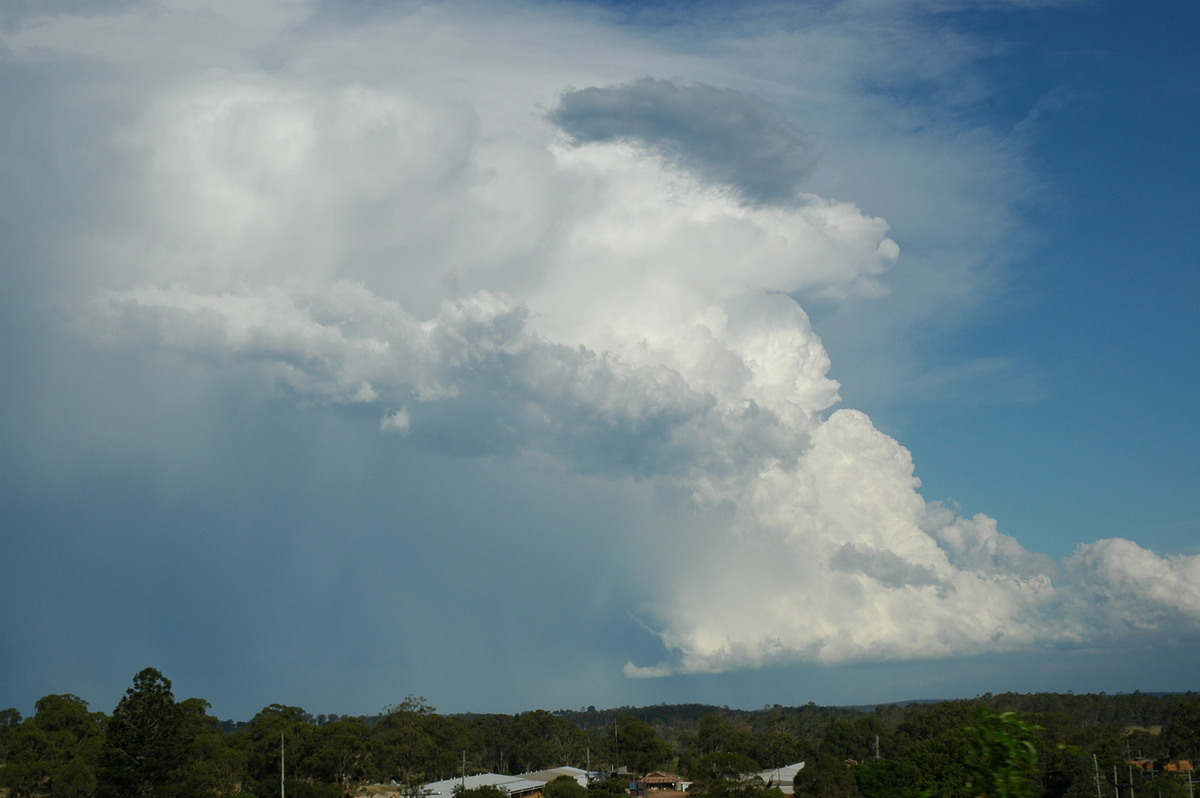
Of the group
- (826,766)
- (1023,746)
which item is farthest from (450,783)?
(1023,746)

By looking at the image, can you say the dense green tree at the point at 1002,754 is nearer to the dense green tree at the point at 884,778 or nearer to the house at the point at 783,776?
the dense green tree at the point at 884,778

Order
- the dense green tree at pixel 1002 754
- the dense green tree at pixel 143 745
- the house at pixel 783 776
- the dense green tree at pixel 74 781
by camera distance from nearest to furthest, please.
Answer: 1. the dense green tree at pixel 1002 754
2. the dense green tree at pixel 143 745
3. the dense green tree at pixel 74 781
4. the house at pixel 783 776

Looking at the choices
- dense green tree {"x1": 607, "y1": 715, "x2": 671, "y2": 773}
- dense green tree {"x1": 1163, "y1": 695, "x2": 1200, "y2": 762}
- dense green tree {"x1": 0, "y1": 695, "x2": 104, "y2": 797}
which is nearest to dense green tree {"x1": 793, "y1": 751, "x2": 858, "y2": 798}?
dense green tree {"x1": 607, "y1": 715, "x2": 671, "y2": 773}

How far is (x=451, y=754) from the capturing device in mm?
152375

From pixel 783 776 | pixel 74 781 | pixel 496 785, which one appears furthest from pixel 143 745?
pixel 783 776

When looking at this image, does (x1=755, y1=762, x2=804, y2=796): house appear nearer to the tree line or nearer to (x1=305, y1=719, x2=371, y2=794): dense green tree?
the tree line

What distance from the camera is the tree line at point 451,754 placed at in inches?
3132

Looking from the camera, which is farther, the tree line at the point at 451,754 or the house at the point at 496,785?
the house at the point at 496,785

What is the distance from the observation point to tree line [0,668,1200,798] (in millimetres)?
79562

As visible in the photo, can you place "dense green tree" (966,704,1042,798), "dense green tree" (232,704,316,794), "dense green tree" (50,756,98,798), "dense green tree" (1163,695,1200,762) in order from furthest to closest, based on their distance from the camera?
"dense green tree" (1163,695,1200,762)
"dense green tree" (232,704,316,794)
"dense green tree" (50,756,98,798)
"dense green tree" (966,704,1042,798)

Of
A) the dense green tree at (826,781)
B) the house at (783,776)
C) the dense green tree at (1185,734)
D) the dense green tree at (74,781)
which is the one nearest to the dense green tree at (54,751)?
the dense green tree at (74,781)

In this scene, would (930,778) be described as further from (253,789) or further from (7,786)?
(7,786)

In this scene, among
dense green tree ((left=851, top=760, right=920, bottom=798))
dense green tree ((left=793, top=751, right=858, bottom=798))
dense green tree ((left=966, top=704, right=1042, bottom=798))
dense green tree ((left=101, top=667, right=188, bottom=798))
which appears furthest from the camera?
dense green tree ((left=793, top=751, right=858, bottom=798))

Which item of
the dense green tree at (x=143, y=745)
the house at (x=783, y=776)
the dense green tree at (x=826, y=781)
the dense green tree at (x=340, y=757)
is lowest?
the house at (x=783, y=776)
